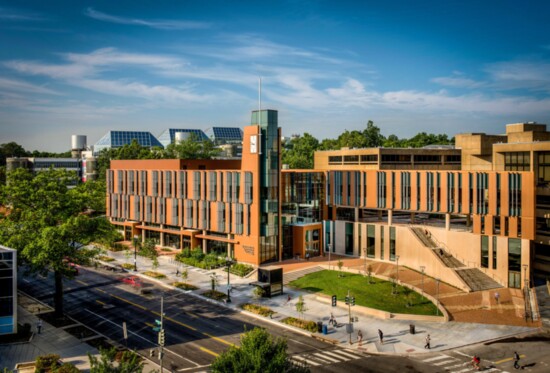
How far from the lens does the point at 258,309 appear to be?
61.7m

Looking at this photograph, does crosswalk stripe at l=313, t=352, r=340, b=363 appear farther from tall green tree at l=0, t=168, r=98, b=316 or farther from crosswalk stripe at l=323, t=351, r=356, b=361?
tall green tree at l=0, t=168, r=98, b=316

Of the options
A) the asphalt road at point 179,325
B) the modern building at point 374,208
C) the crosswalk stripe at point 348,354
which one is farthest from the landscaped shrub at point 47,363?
the modern building at point 374,208

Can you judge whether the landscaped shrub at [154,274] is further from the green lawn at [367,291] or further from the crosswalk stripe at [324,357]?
the crosswalk stripe at [324,357]

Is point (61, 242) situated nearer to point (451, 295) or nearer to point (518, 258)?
point (451, 295)

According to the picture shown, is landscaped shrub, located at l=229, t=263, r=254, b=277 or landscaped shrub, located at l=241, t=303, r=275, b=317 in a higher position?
landscaped shrub, located at l=229, t=263, r=254, b=277

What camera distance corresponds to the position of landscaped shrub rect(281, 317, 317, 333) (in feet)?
181

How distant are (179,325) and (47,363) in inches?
635

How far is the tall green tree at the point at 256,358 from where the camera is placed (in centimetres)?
2931

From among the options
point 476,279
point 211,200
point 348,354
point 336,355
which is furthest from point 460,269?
point 211,200

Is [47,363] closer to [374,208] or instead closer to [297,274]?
[297,274]

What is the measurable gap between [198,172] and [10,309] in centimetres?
4690

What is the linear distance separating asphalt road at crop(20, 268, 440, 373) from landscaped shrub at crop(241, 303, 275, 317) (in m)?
1.70

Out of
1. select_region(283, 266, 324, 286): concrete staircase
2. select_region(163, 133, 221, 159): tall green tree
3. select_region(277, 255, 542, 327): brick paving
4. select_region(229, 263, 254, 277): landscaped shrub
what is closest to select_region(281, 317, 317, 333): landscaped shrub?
select_region(283, 266, 324, 286): concrete staircase

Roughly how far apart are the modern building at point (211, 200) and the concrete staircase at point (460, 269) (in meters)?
24.7
